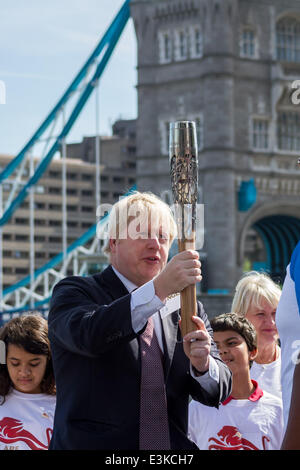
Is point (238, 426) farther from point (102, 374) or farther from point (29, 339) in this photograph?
point (102, 374)

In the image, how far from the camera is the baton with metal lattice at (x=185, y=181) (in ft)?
6.79

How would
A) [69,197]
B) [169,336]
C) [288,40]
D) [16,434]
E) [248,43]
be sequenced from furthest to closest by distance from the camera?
1. [69,197]
2. [288,40]
3. [248,43]
4. [16,434]
5. [169,336]

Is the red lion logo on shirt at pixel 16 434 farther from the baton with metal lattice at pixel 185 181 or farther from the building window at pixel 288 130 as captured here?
the building window at pixel 288 130

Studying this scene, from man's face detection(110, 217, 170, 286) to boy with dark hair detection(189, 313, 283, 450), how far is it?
83cm

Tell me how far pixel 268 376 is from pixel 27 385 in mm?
1054

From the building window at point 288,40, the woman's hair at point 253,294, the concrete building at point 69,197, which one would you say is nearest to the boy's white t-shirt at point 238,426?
the woman's hair at point 253,294

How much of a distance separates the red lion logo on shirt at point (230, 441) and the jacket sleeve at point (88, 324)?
1.03 metres

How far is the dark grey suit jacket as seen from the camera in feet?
7.36

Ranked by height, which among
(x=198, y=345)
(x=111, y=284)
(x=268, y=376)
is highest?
(x=111, y=284)

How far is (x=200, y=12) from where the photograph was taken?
27406mm

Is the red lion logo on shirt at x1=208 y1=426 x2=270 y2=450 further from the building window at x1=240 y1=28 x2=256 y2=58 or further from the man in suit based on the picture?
the building window at x1=240 y1=28 x2=256 y2=58

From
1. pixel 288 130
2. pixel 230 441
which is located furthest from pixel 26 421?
pixel 288 130

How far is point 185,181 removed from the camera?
2080 mm

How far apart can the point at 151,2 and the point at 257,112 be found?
4.73 metres
